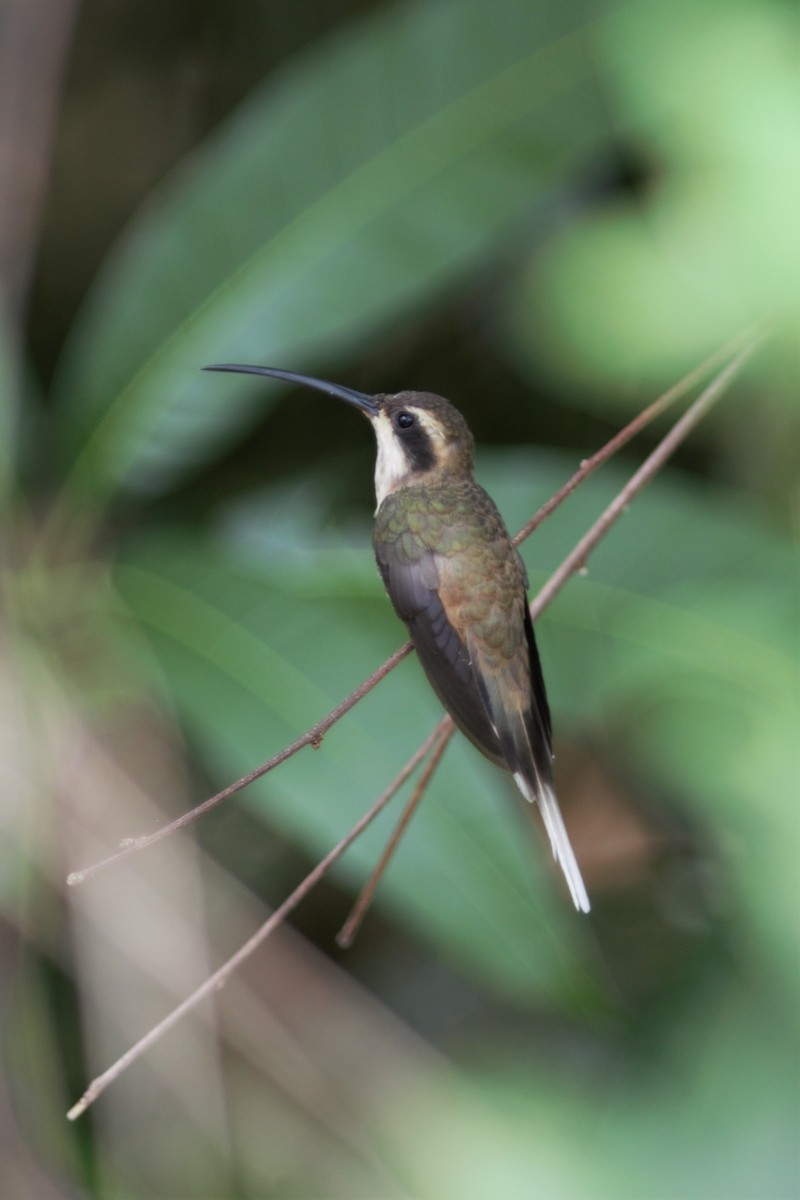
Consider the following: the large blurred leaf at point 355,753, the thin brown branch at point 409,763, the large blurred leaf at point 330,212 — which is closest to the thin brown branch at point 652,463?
the thin brown branch at point 409,763

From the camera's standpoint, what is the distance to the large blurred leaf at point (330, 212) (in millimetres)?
2199

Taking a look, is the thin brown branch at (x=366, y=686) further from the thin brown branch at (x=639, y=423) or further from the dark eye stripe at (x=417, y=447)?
the dark eye stripe at (x=417, y=447)

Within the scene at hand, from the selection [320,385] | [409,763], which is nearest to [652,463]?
[409,763]

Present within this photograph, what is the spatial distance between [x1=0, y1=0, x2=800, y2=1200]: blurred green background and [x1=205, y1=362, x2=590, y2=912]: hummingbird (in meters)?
0.21

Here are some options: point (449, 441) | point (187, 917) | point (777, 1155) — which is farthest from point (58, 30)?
point (777, 1155)

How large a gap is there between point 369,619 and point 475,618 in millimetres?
583

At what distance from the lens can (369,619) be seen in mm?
2139

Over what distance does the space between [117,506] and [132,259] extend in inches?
19.9

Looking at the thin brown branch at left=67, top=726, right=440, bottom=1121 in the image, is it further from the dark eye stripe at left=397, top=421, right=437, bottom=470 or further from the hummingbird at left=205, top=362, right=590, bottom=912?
the dark eye stripe at left=397, top=421, right=437, bottom=470

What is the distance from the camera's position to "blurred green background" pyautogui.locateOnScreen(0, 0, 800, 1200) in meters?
1.58

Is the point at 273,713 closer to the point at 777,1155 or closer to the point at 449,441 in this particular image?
the point at 449,441

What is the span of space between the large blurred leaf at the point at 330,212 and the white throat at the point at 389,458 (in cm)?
44

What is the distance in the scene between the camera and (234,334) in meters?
2.31

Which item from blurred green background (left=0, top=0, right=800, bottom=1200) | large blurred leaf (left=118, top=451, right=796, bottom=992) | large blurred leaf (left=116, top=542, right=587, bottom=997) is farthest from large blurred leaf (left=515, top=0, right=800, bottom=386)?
large blurred leaf (left=116, top=542, right=587, bottom=997)
